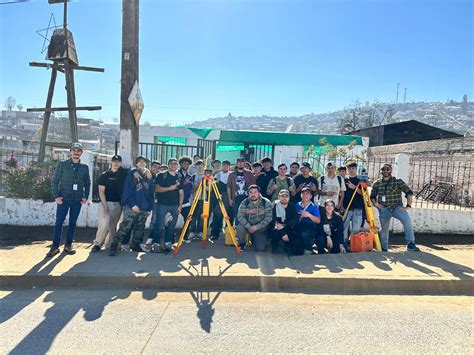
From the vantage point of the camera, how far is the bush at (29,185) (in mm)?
7805

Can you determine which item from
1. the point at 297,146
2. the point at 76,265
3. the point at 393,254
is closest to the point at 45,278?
the point at 76,265

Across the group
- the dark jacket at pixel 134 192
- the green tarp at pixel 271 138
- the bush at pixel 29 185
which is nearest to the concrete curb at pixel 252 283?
the dark jacket at pixel 134 192

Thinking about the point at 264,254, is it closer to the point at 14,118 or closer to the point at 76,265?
the point at 76,265

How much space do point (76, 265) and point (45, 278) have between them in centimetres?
49

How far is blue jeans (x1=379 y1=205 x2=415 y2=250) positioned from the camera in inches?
258

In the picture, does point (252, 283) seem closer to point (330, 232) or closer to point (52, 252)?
point (330, 232)

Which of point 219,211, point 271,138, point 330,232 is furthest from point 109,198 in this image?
point 271,138

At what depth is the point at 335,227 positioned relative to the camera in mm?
6289

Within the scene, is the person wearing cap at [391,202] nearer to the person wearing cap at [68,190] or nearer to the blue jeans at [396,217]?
the blue jeans at [396,217]

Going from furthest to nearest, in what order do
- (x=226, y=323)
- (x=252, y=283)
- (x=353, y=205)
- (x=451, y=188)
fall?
(x=451, y=188) → (x=353, y=205) → (x=252, y=283) → (x=226, y=323)

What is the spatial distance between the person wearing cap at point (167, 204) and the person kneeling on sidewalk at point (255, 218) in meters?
1.19

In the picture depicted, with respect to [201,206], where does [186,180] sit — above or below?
above

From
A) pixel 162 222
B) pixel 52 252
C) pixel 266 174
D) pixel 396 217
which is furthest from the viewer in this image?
pixel 266 174

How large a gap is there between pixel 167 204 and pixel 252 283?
2.25 metres
